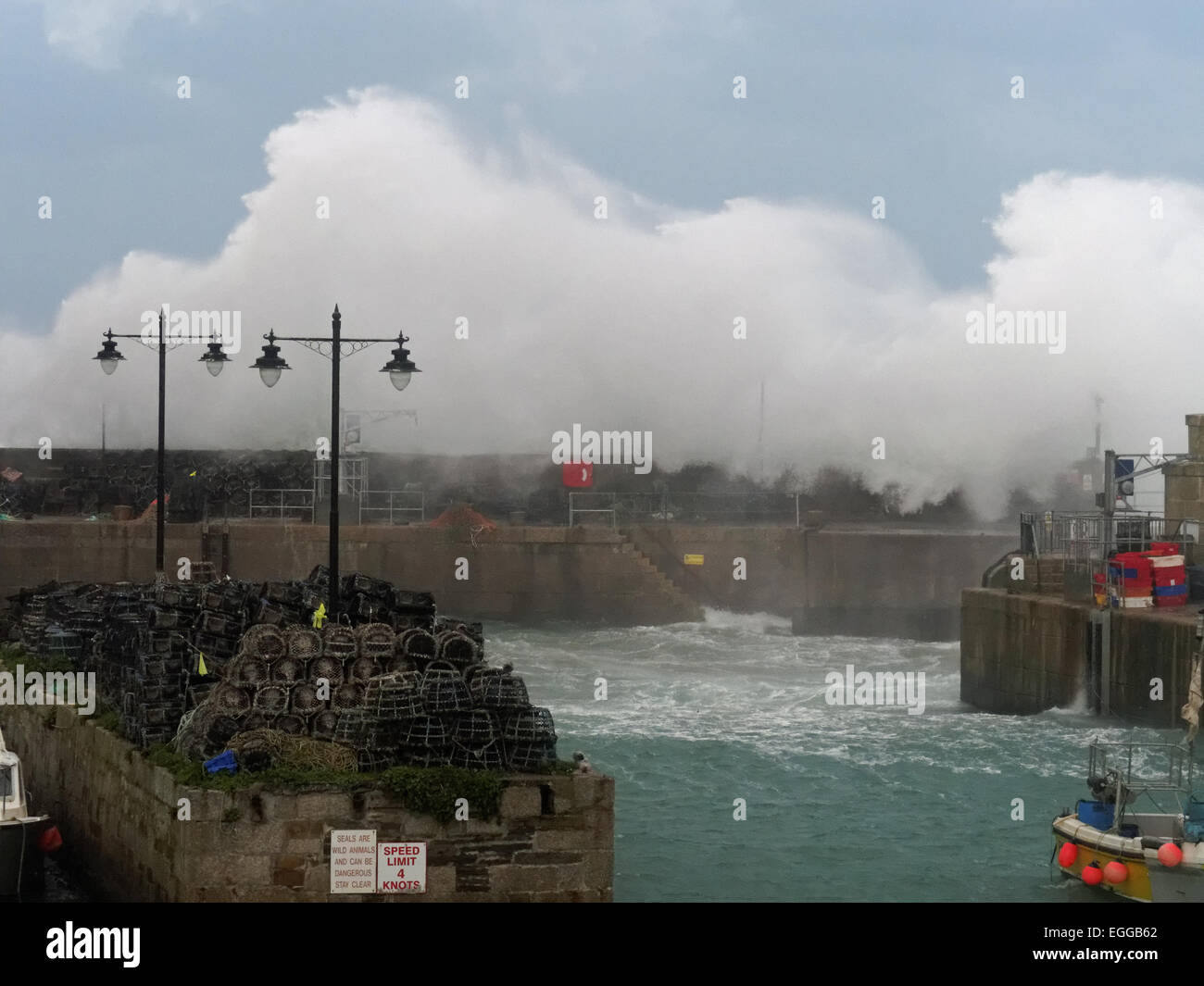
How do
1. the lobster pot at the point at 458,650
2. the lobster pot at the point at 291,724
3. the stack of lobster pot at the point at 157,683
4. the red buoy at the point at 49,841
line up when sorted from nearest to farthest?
the lobster pot at the point at 291,724
the stack of lobster pot at the point at 157,683
the lobster pot at the point at 458,650
the red buoy at the point at 49,841

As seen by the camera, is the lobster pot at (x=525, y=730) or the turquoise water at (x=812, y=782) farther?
the turquoise water at (x=812, y=782)

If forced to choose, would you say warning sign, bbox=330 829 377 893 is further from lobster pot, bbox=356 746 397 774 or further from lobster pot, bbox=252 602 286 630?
lobster pot, bbox=252 602 286 630

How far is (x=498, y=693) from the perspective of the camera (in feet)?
48.1

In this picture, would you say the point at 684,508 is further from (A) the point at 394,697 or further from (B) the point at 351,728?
(B) the point at 351,728

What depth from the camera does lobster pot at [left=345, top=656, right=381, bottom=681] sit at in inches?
620

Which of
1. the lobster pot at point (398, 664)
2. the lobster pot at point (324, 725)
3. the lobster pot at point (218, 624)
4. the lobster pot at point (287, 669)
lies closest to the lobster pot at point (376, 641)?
the lobster pot at point (398, 664)

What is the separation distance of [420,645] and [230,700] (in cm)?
208

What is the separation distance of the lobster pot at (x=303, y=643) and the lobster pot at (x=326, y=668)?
8 centimetres

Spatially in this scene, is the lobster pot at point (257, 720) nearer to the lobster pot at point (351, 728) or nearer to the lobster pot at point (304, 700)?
the lobster pot at point (304, 700)

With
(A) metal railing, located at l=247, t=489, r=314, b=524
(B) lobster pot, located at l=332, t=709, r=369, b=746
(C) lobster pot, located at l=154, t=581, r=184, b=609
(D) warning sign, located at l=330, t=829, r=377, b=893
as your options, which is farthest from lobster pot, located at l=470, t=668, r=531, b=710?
(A) metal railing, located at l=247, t=489, r=314, b=524

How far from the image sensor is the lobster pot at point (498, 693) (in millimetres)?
14516

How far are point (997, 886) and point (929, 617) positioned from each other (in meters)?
29.5
